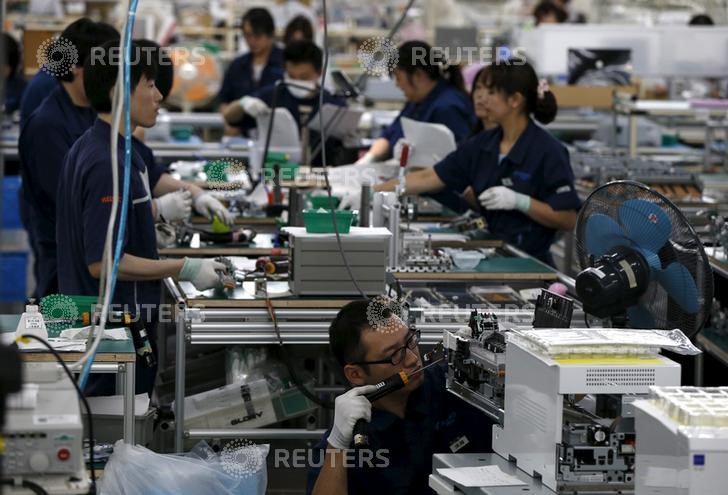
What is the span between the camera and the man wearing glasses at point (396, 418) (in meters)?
2.82

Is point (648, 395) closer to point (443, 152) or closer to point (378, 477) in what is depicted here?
point (378, 477)

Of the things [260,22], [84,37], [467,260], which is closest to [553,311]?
[467,260]

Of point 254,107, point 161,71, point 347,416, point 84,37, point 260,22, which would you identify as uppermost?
point 260,22

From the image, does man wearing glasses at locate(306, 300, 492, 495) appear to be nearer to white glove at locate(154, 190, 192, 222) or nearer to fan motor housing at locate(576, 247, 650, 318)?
fan motor housing at locate(576, 247, 650, 318)

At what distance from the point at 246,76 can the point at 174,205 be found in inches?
158

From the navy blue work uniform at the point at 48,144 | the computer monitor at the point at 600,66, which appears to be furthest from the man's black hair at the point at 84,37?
the computer monitor at the point at 600,66

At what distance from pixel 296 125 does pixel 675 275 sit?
361 centimetres

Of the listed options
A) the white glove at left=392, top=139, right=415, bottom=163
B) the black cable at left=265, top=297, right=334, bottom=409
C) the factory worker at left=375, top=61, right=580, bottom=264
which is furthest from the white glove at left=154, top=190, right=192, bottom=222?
the white glove at left=392, top=139, right=415, bottom=163

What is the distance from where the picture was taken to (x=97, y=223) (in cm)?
337

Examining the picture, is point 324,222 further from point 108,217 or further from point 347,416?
point 347,416

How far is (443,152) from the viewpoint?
5344 mm

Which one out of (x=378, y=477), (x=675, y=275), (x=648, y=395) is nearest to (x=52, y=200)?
(x=378, y=477)

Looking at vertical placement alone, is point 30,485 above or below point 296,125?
below

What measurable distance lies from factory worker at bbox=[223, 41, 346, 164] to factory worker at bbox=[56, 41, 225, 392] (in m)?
2.32
